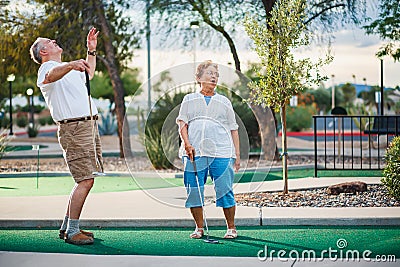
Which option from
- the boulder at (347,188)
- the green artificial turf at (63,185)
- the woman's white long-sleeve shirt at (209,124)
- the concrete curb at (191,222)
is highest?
the woman's white long-sleeve shirt at (209,124)

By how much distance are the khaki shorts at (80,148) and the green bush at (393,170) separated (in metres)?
3.49

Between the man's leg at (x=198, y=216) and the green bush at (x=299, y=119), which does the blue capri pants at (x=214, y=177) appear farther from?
the green bush at (x=299, y=119)

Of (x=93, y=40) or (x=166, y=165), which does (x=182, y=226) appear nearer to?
(x=93, y=40)

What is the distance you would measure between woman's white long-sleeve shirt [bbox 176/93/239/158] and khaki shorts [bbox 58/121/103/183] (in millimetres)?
824

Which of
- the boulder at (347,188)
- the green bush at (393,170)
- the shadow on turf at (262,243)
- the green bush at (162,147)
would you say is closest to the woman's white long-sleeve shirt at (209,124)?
the shadow on turf at (262,243)

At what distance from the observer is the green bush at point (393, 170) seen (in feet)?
26.3

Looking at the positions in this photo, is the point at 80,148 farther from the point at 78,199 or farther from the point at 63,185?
the point at 63,185

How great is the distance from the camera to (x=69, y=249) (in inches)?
237

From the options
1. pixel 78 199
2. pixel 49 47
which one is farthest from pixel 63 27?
pixel 78 199

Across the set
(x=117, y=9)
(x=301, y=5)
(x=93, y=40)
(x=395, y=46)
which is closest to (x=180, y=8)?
(x=117, y=9)

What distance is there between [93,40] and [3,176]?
6.69m

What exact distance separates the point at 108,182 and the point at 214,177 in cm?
558

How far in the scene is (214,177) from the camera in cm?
638

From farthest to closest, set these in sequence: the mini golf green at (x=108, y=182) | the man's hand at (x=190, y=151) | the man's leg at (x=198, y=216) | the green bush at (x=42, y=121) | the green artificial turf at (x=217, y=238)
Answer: the green bush at (x=42, y=121) < the mini golf green at (x=108, y=182) < the man's leg at (x=198, y=216) < the man's hand at (x=190, y=151) < the green artificial turf at (x=217, y=238)
